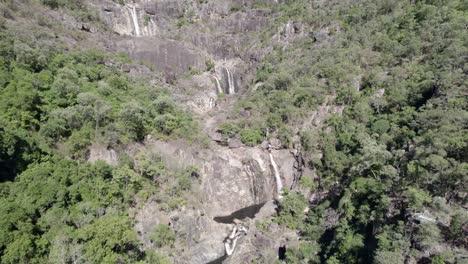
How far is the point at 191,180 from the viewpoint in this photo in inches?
1501

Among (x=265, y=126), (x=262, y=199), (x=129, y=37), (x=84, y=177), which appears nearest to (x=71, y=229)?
(x=84, y=177)

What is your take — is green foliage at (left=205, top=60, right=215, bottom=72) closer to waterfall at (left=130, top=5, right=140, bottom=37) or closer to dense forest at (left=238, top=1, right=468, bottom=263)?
dense forest at (left=238, top=1, right=468, bottom=263)

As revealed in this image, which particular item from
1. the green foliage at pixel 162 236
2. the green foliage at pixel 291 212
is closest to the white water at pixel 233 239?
the green foliage at pixel 291 212

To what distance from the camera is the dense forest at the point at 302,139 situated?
22.8 m

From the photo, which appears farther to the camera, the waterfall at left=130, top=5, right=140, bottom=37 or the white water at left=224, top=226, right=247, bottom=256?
the waterfall at left=130, top=5, right=140, bottom=37

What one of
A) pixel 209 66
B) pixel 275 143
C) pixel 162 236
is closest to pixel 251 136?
pixel 275 143

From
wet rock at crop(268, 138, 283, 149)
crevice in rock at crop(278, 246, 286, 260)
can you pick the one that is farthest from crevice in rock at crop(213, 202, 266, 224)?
wet rock at crop(268, 138, 283, 149)

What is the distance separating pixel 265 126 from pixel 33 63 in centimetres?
3784

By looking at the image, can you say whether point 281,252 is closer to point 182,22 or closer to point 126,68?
point 126,68

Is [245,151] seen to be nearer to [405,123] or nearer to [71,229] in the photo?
[405,123]

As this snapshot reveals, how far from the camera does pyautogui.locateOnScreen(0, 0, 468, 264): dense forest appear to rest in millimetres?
22828

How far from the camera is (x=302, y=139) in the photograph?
144 feet

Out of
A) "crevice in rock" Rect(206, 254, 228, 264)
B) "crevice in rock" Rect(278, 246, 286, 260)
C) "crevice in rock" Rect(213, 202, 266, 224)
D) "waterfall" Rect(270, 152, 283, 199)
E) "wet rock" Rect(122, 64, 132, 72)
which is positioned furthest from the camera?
"wet rock" Rect(122, 64, 132, 72)

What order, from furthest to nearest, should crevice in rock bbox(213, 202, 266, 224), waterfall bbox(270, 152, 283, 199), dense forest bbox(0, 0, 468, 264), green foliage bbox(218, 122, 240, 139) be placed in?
green foliage bbox(218, 122, 240, 139) → waterfall bbox(270, 152, 283, 199) → crevice in rock bbox(213, 202, 266, 224) → dense forest bbox(0, 0, 468, 264)
